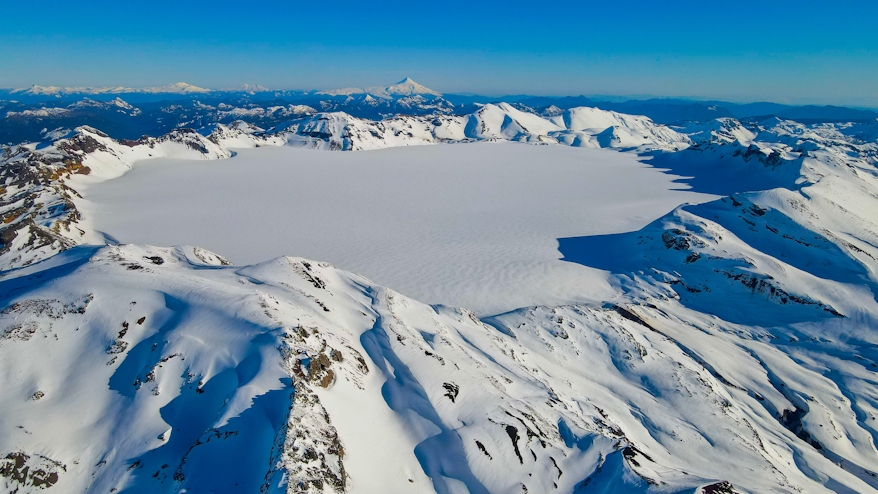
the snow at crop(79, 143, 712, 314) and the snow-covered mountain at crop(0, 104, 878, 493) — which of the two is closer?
the snow-covered mountain at crop(0, 104, 878, 493)

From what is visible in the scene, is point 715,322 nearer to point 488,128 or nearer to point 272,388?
point 272,388

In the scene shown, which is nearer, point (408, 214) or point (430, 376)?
point (430, 376)

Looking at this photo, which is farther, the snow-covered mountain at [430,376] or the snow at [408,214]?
the snow at [408,214]

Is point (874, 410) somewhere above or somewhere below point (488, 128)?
below

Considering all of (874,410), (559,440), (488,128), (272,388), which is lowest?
(874,410)

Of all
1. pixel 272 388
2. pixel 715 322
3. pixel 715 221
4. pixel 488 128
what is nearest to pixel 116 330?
pixel 272 388
